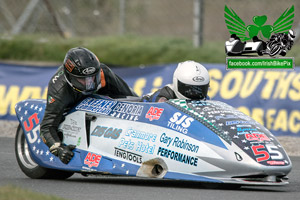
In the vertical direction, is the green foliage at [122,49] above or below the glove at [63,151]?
above

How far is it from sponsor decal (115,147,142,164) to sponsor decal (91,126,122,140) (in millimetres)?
161

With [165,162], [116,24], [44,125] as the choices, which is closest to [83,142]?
[44,125]

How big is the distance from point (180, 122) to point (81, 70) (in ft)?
4.64

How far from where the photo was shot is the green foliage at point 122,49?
47.8ft

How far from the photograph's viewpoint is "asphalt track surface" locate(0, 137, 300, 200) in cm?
691

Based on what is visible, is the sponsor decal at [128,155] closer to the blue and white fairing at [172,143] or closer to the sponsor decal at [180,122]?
the blue and white fairing at [172,143]

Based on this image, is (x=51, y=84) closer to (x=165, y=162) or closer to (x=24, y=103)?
(x=24, y=103)

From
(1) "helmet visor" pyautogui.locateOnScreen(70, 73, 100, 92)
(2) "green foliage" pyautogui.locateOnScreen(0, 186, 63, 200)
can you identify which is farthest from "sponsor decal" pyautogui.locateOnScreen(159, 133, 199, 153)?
(2) "green foliage" pyautogui.locateOnScreen(0, 186, 63, 200)

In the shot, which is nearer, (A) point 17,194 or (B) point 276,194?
(A) point 17,194

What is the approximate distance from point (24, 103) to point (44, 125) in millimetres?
724

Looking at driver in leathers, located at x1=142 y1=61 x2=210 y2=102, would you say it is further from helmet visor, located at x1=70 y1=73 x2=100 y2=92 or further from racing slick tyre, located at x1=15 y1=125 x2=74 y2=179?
racing slick tyre, located at x1=15 y1=125 x2=74 y2=179

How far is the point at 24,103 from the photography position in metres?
8.95

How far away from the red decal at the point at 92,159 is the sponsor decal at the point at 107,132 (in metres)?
0.21

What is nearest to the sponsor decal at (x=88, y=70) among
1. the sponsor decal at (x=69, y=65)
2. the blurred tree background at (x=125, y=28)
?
the sponsor decal at (x=69, y=65)
